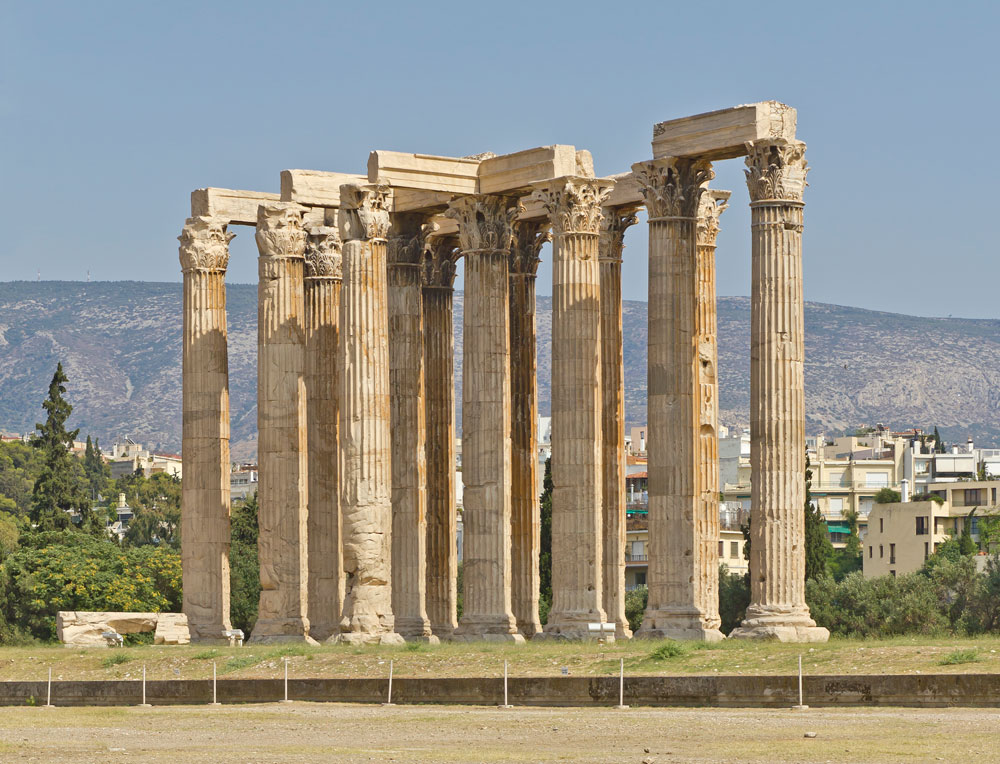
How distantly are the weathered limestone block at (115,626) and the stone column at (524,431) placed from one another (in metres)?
10.4

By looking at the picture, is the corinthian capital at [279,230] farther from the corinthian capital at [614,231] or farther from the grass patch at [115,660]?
the grass patch at [115,660]

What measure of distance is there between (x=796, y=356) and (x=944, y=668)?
14184 millimetres

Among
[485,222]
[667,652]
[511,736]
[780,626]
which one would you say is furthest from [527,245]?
[511,736]

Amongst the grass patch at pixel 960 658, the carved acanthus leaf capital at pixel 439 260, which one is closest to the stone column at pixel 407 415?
the carved acanthus leaf capital at pixel 439 260

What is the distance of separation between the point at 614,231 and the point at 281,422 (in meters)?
11.7

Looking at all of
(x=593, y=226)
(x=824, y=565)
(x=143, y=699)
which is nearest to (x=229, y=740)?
(x=143, y=699)

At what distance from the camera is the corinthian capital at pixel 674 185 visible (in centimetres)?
6353

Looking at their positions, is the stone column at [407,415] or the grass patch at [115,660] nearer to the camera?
the grass patch at [115,660]

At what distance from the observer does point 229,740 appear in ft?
140

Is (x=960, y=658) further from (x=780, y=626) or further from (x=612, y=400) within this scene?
(x=612, y=400)

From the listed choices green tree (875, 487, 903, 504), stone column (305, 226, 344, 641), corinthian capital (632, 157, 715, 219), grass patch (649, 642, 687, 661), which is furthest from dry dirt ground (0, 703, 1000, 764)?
green tree (875, 487, 903, 504)

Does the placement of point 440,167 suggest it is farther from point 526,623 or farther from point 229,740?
point 229,740

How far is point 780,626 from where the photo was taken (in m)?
59.5

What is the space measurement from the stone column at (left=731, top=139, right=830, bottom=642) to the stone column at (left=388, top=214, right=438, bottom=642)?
14.5 meters
